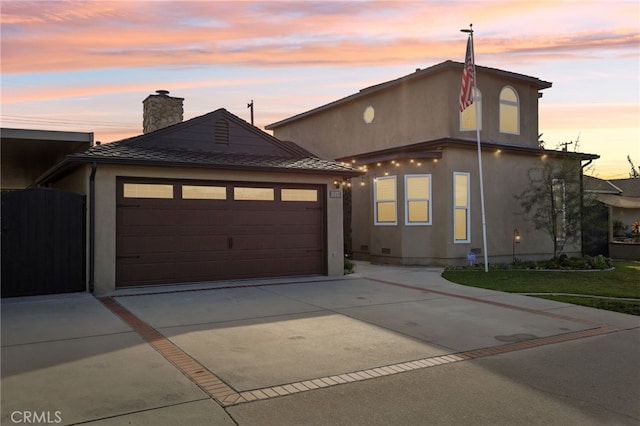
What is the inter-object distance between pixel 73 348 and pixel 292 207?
7.67 metres

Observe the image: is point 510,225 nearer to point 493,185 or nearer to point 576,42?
point 493,185

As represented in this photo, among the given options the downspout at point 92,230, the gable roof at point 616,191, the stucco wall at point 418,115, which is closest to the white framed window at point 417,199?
the stucco wall at point 418,115

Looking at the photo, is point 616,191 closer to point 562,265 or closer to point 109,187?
point 562,265

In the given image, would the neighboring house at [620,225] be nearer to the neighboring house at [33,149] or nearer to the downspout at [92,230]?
the downspout at [92,230]

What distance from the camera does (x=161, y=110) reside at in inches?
619

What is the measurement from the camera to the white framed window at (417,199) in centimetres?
1695

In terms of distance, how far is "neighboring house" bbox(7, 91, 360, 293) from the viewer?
1102 cm

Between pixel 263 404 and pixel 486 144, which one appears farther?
pixel 486 144

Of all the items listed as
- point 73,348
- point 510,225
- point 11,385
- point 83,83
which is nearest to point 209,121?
point 83,83

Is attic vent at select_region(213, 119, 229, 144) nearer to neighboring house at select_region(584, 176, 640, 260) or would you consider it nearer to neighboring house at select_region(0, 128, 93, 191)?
neighboring house at select_region(0, 128, 93, 191)

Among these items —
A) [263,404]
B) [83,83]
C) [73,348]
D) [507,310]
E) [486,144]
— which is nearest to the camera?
[263,404]

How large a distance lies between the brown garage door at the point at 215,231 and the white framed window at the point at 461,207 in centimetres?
516

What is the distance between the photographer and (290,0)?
11461 millimetres

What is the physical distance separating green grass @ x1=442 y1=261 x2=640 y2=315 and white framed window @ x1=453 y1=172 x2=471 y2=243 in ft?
5.39
